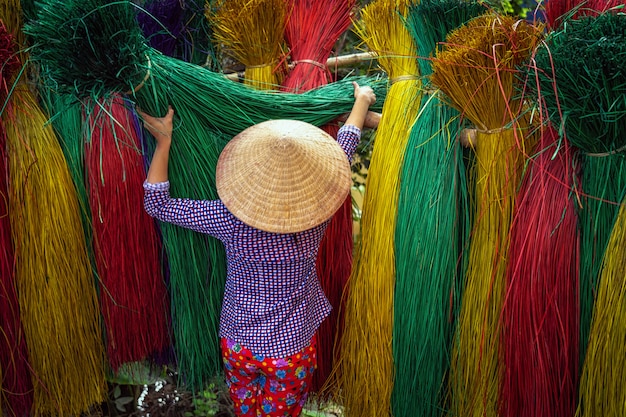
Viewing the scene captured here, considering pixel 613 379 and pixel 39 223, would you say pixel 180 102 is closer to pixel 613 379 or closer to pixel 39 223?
pixel 39 223

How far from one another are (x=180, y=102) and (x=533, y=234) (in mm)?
1070

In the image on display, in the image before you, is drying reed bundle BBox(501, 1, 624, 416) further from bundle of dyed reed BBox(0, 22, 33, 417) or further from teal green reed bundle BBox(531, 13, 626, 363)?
bundle of dyed reed BBox(0, 22, 33, 417)

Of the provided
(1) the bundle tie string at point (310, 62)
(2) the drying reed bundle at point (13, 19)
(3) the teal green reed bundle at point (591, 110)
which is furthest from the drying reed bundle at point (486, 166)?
(2) the drying reed bundle at point (13, 19)

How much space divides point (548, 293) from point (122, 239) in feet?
4.07

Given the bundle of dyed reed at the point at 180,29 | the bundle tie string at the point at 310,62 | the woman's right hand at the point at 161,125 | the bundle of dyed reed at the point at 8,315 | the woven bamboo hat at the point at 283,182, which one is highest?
the bundle of dyed reed at the point at 180,29

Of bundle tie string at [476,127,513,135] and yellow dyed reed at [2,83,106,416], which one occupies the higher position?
bundle tie string at [476,127,513,135]

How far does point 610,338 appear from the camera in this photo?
1.36 meters

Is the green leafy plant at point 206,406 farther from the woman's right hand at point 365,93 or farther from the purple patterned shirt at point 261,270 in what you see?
the woman's right hand at point 365,93

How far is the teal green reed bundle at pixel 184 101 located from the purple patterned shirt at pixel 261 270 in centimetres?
12

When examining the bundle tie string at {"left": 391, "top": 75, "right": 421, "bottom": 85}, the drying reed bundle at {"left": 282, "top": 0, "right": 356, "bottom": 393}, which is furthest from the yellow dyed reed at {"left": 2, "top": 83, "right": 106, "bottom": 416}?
the bundle tie string at {"left": 391, "top": 75, "right": 421, "bottom": 85}

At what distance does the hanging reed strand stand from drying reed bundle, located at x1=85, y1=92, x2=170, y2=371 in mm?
1097

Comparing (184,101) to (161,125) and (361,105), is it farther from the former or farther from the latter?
(361,105)

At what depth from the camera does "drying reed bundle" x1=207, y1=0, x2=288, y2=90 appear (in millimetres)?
1847

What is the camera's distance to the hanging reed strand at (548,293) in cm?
145
